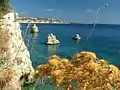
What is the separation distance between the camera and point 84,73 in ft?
16.7

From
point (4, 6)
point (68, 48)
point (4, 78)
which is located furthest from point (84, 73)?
point (68, 48)

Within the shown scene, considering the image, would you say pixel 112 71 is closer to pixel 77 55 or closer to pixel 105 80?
pixel 105 80

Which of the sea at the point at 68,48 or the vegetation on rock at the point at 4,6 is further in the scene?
the vegetation on rock at the point at 4,6

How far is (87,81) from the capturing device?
499 cm

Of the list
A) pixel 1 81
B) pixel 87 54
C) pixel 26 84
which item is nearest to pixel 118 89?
pixel 87 54

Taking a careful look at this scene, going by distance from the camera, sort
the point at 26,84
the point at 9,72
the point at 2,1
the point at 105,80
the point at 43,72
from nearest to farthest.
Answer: the point at 105,80 → the point at 43,72 → the point at 9,72 → the point at 2,1 → the point at 26,84

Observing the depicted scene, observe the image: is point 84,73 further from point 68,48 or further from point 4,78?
point 68,48

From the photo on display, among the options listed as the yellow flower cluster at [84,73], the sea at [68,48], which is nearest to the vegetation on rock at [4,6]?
the sea at [68,48]

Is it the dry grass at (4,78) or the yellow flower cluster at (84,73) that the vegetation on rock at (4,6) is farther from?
the yellow flower cluster at (84,73)

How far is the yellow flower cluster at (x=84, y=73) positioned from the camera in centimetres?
496

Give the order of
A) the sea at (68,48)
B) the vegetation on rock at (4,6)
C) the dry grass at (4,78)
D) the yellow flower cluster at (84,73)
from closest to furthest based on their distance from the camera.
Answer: the yellow flower cluster at (84,73) → the dry grass at (4,78) → the sea at (68,48) → the vegetation on rock at (4,6)

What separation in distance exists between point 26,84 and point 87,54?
2074 cm

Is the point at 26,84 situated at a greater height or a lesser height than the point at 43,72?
lesser

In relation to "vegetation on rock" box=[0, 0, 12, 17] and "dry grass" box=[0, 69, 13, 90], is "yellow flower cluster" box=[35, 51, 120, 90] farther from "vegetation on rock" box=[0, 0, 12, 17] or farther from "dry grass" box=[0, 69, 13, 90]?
"vegetation on rock" box=[0, 0, 12, 17]
